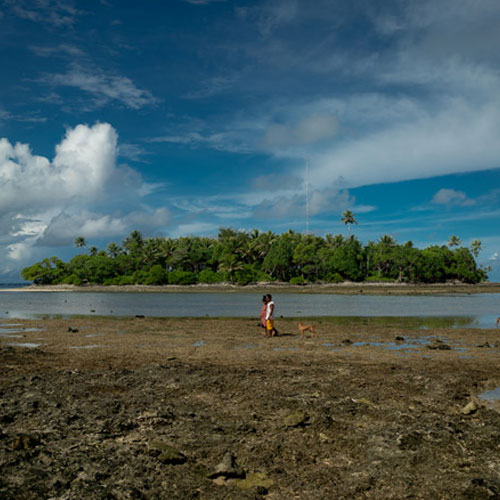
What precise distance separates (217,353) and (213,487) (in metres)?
11.4

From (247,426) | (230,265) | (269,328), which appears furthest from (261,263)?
(247,426)

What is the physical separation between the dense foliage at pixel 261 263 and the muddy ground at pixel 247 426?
11371 cm

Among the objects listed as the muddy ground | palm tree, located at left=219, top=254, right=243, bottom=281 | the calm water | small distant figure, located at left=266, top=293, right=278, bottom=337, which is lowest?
the calm water

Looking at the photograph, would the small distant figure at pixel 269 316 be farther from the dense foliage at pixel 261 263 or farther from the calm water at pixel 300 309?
the dense foliage at pixel 261 263

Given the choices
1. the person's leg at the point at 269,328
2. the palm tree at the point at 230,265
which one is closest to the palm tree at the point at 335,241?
the palm tree at the point at 230,265

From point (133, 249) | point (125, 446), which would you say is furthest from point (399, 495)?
point (133, 249)

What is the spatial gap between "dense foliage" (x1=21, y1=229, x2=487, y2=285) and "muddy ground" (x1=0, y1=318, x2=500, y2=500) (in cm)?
11371

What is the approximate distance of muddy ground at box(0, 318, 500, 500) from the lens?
6.39 meters

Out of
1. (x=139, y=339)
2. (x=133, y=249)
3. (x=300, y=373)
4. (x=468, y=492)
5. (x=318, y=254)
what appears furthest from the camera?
(x=133, y=249)

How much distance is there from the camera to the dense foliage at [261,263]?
131500 mm

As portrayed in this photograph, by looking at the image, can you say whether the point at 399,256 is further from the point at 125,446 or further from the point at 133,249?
the point at 125,446

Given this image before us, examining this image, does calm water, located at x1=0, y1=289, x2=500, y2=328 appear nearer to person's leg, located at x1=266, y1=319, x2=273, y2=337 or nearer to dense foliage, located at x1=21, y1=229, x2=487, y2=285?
person's leg, located at x1=266, y1=319, x2=273, y2=337

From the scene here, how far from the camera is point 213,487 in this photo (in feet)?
20.8

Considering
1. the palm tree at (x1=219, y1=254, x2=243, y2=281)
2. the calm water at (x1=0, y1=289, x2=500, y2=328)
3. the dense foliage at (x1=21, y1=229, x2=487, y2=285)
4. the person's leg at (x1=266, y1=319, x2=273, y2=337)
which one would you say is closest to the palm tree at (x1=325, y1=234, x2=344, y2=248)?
the dense foliage at (x1=21, y1=229, x2=487, y2=285)
